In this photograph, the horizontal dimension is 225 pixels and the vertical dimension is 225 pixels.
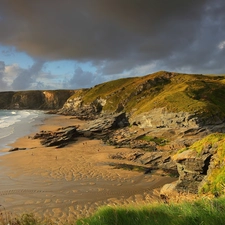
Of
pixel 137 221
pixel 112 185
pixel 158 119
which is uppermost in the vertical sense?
pixel 158 119

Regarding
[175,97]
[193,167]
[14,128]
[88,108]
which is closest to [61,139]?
[175,97]

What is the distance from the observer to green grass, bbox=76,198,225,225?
16.8 ft

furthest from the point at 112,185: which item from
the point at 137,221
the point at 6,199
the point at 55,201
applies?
the point at 137,221

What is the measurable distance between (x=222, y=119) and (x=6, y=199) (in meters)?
32.6

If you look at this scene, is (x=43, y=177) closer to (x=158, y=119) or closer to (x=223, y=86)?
(x=158, y=119)

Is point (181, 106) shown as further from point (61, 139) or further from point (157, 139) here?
point (61, 139)

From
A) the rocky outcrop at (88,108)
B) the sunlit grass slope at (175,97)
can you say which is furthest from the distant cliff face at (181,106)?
the rocky outcrop at (88,108)

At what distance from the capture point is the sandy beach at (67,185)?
14742 millimetres

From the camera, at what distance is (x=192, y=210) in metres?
5.51

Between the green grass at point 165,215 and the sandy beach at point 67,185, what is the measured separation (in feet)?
12.6

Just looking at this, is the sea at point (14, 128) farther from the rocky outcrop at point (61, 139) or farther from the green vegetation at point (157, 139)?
the green vegetation at point (157, 139)

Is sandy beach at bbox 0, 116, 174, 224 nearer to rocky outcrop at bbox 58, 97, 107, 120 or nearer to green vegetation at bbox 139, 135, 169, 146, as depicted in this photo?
green vegetation at bbox 139, 135, 169, 146

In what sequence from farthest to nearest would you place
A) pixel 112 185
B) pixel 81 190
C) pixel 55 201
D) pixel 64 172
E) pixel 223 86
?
pixel 223 86 → pixel 64 172 → pixel 112 185 → pixel 81 190 → pixel 55 201

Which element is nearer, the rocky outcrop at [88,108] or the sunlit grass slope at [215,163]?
the sunlit grass slope at [215,163]
